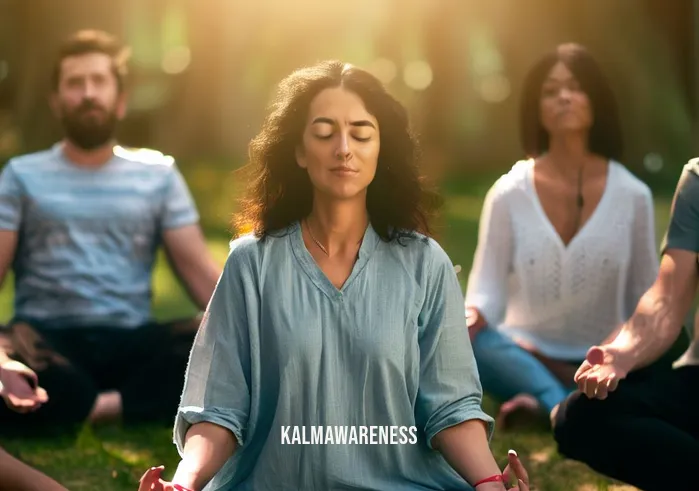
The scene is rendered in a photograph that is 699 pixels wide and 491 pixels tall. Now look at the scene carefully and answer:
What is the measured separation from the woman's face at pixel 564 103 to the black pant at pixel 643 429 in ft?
6.11

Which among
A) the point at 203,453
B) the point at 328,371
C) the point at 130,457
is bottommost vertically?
the point at 130,457

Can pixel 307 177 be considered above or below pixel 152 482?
above

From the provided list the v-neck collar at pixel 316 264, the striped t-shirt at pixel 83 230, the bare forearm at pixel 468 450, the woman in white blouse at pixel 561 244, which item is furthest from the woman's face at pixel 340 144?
the striped t-shirt at pixel 83 230

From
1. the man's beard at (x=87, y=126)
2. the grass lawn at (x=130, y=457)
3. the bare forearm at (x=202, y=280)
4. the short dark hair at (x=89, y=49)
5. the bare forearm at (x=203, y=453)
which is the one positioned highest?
the short dark hair at (x=89, y=49)

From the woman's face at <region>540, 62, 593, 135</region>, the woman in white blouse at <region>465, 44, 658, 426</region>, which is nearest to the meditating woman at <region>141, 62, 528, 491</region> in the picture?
the woman in white blouse at <region>465, 44, 658, 426</region>

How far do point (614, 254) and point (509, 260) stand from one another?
446 millimetres

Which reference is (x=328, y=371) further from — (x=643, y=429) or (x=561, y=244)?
(x=561, y=244)

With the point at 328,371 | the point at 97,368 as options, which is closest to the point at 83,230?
the point at 97,368

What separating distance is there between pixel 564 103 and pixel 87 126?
2.06 meters

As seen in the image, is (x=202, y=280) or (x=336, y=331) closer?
(x=336, y=331)

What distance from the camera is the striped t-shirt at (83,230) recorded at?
6676mm

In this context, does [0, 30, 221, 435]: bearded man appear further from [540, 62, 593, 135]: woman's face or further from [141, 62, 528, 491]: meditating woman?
[141, 62, 528, 491]: meditating woman

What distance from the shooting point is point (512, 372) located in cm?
646

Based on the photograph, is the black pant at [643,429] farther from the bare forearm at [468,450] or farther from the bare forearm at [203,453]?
the bare forearm at [203,453]
